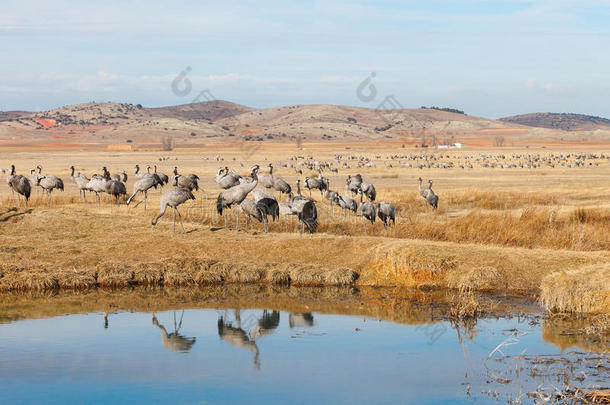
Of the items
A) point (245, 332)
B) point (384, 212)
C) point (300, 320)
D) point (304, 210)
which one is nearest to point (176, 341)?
point (245, 332)

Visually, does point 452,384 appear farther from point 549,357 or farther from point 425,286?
point 425,286

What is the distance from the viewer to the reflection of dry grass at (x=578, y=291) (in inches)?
613

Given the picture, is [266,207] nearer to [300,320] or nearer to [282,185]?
[300,320]

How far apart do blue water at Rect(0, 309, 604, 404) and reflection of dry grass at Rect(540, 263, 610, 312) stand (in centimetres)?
110

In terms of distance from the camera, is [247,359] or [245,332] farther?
[245,332]

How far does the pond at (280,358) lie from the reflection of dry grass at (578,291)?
479 millimetres

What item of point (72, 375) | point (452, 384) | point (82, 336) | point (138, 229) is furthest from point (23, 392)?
point (138, 229)

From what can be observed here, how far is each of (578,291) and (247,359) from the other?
7.23 metres

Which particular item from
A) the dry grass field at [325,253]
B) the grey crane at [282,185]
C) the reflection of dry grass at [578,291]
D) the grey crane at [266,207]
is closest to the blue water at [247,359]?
the reflection of dry grass at [578,291]

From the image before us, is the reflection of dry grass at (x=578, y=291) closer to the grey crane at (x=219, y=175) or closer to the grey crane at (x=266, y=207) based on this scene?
the grey crane at (x=266, y=207)

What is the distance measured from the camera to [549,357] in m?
12.9

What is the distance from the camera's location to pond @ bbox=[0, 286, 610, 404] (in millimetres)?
11453

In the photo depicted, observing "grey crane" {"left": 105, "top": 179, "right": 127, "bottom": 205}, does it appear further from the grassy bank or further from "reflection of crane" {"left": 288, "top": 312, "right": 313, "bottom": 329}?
"reflection of crane" {"left": 288, "top": 312, "right": 313, "bottom": 329}

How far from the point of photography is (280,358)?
13461 mm
